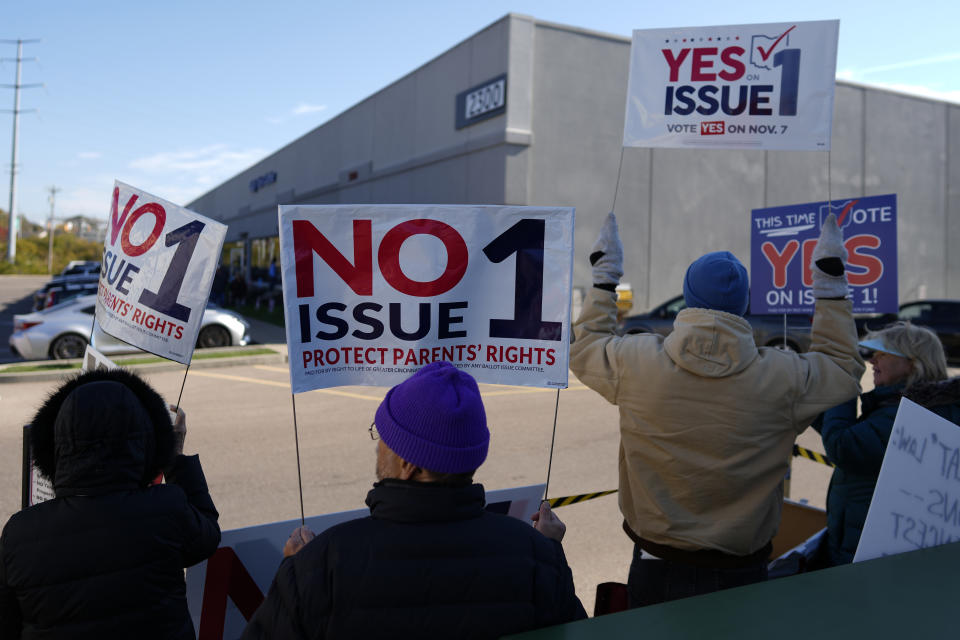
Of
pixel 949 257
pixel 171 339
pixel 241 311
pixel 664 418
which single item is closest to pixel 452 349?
pixel 664 418

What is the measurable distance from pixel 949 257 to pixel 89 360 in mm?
32269

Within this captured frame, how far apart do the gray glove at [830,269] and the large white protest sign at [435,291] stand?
3.13 ft

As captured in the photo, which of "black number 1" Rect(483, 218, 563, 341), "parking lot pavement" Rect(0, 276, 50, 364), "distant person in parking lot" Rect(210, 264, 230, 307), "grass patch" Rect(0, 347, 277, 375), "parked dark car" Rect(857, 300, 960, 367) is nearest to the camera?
"black number 1" Rect(483, 218, 563, 341)

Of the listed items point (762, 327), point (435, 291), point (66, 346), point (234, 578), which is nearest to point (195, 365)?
point (66, 346)

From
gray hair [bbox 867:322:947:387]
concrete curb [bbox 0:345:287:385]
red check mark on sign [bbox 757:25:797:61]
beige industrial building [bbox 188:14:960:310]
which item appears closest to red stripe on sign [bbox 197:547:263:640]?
gray hair [bbox 867:322:947:387]

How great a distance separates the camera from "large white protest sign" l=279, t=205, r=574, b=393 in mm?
3156

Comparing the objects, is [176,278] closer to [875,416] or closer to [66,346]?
[875,416]

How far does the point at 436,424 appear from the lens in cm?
168

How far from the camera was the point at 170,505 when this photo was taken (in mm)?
2184

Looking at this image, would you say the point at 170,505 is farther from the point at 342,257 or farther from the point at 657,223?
the point at 657,223

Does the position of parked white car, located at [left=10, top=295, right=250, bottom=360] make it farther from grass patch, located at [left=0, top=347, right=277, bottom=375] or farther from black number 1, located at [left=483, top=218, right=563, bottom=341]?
black number 1, located at [left=483, top=218, right=563, bottom=341]

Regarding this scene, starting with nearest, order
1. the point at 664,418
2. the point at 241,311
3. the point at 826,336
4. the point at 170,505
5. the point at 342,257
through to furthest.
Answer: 1. the point at 170,505
2. the point at 664,418
3. the point at 826,336
4. the point at 342,257
5. the point at 241,311

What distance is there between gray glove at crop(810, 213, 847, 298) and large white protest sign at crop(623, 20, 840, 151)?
1.11 metres

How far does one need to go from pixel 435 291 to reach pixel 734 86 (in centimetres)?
205
